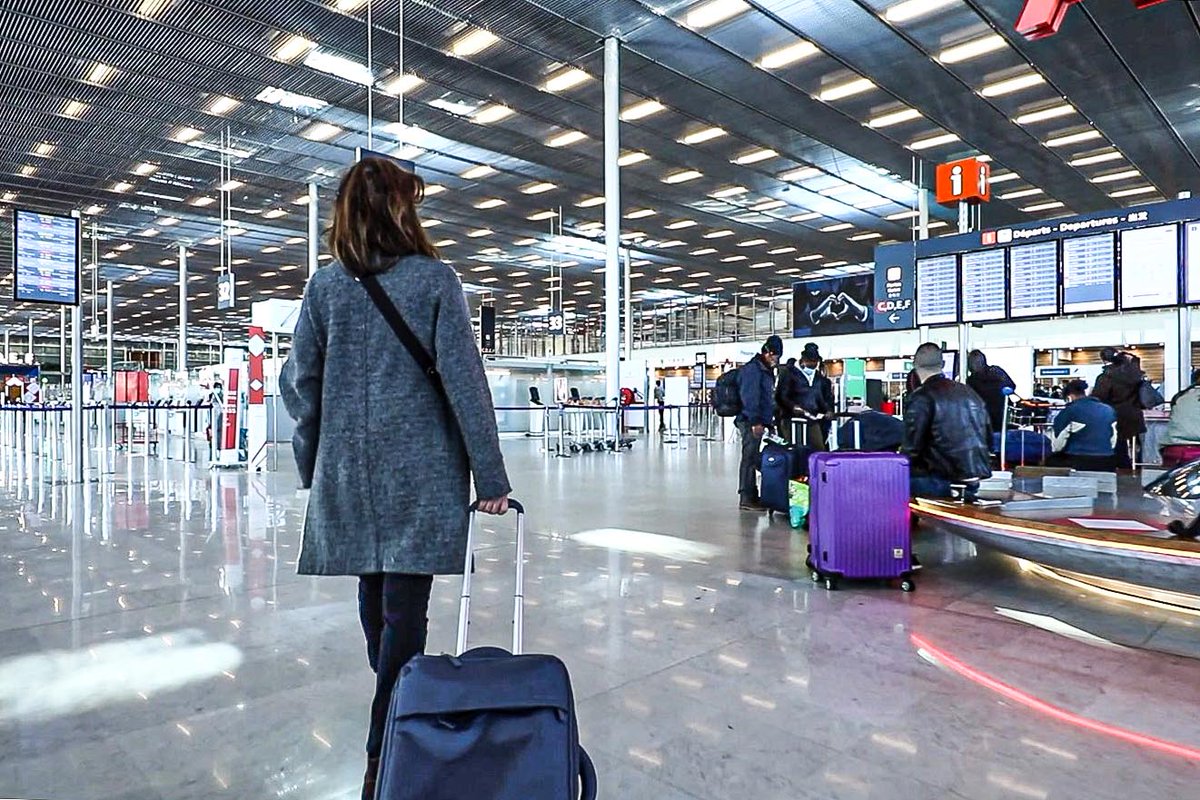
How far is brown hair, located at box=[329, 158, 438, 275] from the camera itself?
5.57ft

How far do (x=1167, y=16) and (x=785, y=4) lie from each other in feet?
15.3

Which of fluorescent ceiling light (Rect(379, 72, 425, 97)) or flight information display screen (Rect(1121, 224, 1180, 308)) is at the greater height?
fluorescent ceiling light (Rect(379, 72, 425, 97))

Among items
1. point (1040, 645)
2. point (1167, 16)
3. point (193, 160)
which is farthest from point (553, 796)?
point (193, 160)

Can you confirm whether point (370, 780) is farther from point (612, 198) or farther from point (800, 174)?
point (800, 174)

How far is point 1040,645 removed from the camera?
3.00 m

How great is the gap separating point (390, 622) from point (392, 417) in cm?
46

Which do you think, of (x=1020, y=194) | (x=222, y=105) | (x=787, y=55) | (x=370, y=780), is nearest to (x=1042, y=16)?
(x=370, y=780)

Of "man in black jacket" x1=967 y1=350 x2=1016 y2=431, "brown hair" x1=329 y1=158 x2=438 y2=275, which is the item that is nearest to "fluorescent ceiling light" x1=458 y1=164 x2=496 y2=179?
"man in black jacket" x1=967 y1=350 x2=1016 y2=431

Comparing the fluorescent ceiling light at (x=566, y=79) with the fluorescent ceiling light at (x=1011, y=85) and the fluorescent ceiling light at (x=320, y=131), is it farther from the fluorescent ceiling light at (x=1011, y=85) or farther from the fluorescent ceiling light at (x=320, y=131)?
the fluorescent ceiling light at (x=1011, y=85)

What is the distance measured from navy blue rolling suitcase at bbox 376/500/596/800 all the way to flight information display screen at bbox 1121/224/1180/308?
6587 millimetres

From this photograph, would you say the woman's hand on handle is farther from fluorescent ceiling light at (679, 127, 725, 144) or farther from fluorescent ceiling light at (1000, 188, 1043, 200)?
fluorescent ceiling light at (1000, 188, 1043, 200)

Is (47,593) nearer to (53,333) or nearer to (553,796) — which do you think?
(553,796)

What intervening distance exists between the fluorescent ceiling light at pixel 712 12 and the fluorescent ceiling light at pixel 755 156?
207 inches

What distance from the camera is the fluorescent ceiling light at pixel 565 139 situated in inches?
550
